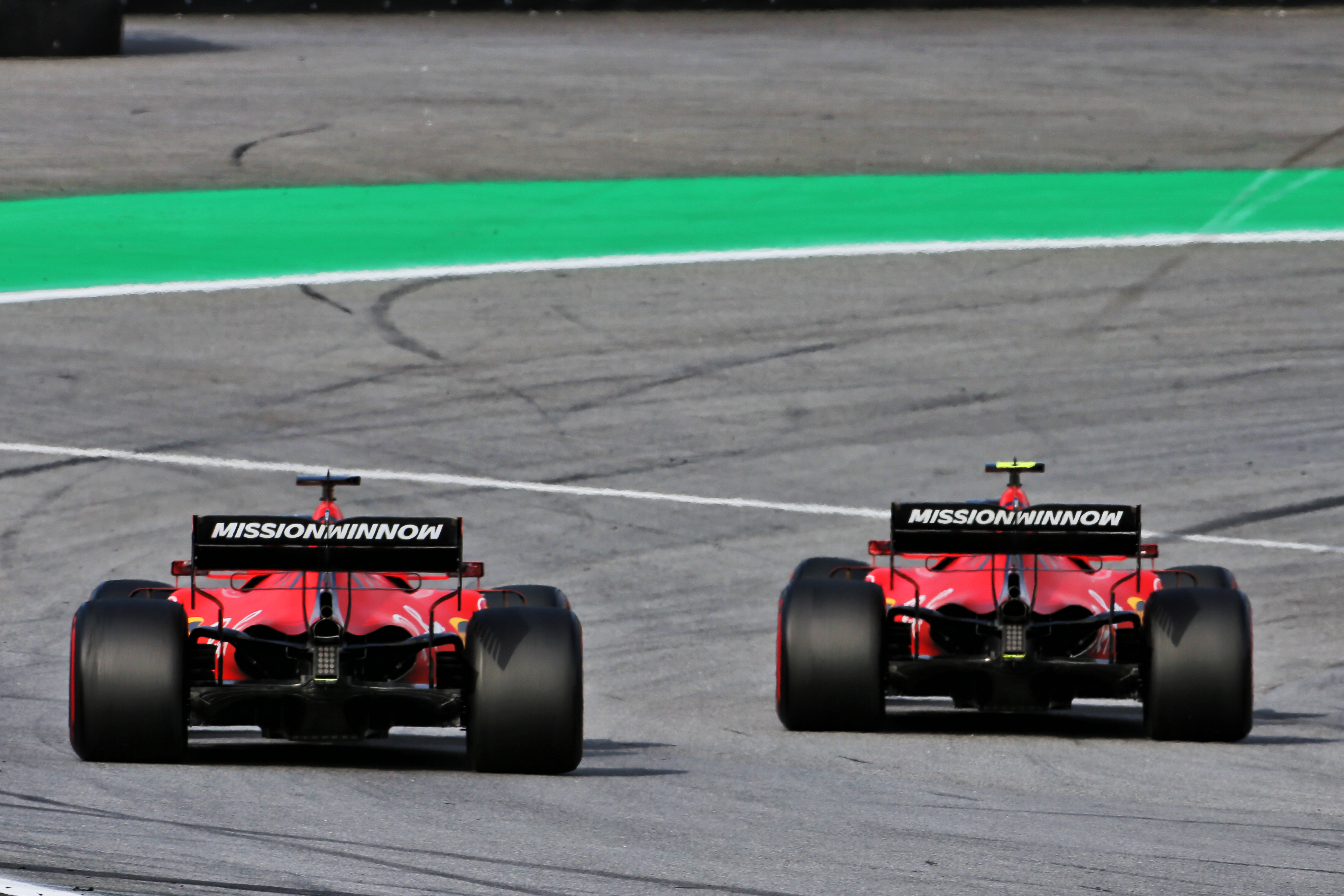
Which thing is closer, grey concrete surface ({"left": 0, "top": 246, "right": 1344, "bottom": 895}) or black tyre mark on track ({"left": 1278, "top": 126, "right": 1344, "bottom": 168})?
grey concrete surface ({"left": 0, "top": 246, "right": 1344, "bottom": 895})

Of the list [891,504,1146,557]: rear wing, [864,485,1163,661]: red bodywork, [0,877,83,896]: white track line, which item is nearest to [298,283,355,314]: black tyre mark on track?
[864,485,1163,661]: red bodywork

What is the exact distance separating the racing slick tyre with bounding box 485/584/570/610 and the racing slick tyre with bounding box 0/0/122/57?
69.3ft

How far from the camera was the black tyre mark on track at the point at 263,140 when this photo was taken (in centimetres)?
2625

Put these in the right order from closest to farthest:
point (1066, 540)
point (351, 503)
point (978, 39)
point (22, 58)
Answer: point (1066, 540) < point (351, 503) < point (22, 58) < point (978, 39)

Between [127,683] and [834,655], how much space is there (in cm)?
370

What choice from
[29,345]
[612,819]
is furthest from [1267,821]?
[29,345]

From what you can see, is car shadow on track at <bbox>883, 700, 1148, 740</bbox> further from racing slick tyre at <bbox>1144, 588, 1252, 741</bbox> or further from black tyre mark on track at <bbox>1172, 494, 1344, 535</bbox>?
black tyre mark on track at <bbox>1172, 494, 1344, 535</bbox>

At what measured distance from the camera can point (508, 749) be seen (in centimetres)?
946

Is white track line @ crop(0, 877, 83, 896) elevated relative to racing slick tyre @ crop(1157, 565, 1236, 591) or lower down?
lower down

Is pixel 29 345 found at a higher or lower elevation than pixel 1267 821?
higher

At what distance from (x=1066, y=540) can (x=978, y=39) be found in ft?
72.6

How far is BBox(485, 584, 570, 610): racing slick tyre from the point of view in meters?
11.0

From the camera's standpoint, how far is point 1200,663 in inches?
432

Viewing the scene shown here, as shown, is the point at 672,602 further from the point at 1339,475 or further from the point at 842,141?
the point at 842,141
